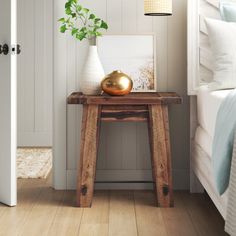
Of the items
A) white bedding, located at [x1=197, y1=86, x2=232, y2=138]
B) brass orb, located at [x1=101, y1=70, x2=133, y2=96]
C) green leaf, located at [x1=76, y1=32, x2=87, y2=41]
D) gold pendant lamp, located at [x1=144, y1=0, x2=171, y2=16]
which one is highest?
gold pendant lamp, located at [x1=144, y1=0, x2=171, y2=16]

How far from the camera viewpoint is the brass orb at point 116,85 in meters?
3.89

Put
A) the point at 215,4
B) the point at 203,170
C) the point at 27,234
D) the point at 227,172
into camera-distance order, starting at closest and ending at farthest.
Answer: the point at 227,172
the point at 27,234
the point at 203,170
the point at 215,4

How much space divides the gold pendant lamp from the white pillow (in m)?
0.40

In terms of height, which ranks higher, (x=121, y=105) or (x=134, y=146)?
(x=121, y=105)

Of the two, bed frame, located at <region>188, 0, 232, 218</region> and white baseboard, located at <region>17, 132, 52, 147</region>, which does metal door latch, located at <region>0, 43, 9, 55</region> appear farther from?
white baseboard, located at <region>17, 132, 52, 147</region>

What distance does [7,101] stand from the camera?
3.84m

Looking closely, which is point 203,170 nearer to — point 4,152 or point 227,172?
point 227,172

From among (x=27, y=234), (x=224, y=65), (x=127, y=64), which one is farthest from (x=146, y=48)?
(x=27, y=234)

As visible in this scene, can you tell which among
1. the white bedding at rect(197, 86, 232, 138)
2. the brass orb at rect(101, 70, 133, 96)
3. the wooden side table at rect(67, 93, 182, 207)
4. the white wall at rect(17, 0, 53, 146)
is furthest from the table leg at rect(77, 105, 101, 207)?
the white wall at rect(17, 0, 53, 146)

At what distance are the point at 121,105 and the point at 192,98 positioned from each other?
1.98 ft

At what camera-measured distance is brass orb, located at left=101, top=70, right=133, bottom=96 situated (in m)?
3.89

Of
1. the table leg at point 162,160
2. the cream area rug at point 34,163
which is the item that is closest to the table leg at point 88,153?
the table leg at point 162,160

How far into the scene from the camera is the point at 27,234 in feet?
10.7

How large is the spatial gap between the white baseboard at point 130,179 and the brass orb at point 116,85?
77 cm
